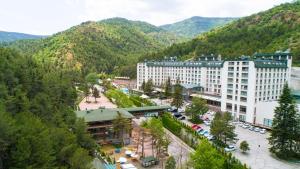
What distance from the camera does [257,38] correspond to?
124 metres

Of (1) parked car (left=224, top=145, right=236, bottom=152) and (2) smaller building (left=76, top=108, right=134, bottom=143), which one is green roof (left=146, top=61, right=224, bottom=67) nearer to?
(1) parked car (left=224, top=145, right=236, bottom=152)

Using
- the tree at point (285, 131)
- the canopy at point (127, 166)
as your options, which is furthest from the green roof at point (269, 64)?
the canopy at point (127, 166)

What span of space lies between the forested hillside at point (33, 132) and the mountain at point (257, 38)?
7361 cm

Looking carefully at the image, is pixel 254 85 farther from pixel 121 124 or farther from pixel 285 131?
pixel 121 124

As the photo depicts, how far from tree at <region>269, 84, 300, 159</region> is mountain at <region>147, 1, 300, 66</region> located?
55.8 metres

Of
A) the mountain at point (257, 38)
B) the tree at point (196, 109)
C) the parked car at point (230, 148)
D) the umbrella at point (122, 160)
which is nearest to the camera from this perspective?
the umbrella at point (122, 160)

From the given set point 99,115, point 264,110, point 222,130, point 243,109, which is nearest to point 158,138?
point 222,130

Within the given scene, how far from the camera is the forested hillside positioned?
74.3 feet

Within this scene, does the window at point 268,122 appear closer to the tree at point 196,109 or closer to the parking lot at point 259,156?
the parking lot at point 259,156

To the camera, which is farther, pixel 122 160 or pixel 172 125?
pixel 172 125

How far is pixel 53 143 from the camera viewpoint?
26.4 m

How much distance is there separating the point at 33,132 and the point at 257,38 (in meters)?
118

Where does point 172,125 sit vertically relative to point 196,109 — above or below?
below

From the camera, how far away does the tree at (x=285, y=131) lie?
3903 centimetres
